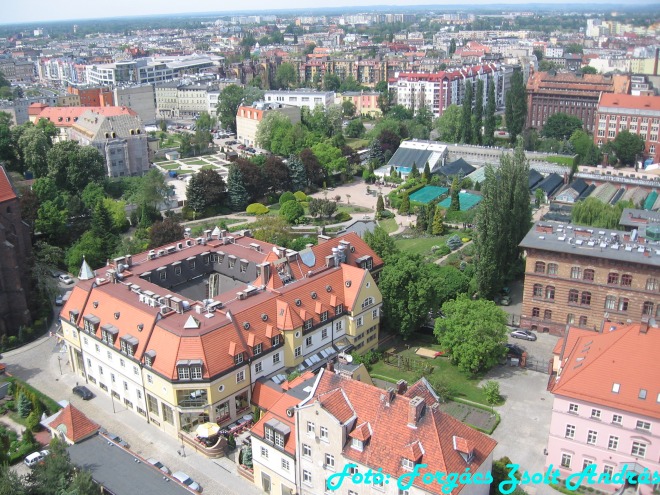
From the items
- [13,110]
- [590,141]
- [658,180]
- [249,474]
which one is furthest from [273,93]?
[249,474]

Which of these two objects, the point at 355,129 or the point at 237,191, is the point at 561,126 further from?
the point at 237,191

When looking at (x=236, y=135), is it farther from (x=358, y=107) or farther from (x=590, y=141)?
(x=590, y=141)

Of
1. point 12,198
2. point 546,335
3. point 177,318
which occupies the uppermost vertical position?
point 12,198

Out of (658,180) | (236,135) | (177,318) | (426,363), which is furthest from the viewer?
(236,135)

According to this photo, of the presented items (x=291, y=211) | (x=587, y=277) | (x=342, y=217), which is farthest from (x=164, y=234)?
(x=587, y=277)

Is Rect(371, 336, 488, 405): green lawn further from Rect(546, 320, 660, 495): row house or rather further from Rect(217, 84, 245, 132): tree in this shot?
Rect(217, 84, 245, 132): tree

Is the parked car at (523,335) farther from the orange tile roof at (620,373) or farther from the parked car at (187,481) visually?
the parked car at (187,481)
